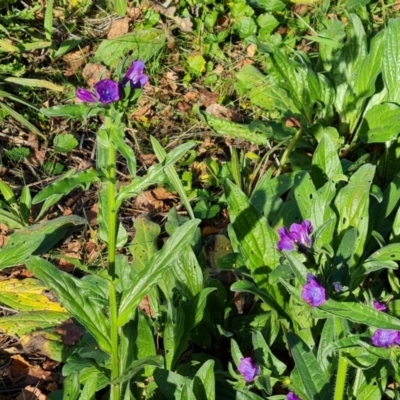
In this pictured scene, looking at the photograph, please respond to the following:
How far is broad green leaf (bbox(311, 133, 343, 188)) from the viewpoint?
305 centimetres

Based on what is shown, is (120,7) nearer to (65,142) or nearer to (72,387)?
(65,142)

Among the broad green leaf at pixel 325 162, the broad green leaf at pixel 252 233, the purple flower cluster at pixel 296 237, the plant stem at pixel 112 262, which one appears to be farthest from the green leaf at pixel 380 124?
the plant stem at pixel 112 262

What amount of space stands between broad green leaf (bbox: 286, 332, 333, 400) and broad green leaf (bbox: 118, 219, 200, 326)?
55 centimetres

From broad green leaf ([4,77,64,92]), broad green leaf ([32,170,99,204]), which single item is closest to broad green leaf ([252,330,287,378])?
broad green leaf ([32,170,99,204])

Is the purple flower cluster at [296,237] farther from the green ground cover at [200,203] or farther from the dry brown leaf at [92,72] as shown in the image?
the dry brown leaf at [92,72]

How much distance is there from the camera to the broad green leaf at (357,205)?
2.75 meters

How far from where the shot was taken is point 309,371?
2.44 m

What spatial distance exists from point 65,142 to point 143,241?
917 millimetres

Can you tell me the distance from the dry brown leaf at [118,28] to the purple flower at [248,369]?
8.12 ft

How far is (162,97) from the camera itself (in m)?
4.09

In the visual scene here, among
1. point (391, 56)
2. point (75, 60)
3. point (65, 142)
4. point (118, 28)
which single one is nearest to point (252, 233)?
point (391, 56)

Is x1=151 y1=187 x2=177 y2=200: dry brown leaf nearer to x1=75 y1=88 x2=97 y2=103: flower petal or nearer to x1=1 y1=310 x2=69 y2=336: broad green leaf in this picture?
x1=1 y1=310 x2=69 y2=336: broad green leaf

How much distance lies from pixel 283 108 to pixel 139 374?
173 centimetres

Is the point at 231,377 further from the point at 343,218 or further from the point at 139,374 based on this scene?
the point at 343,218
